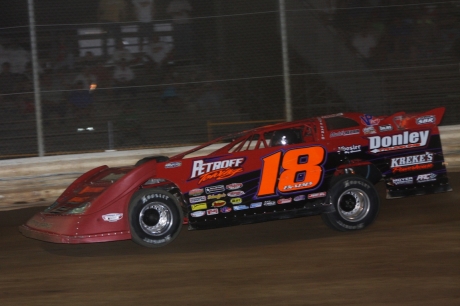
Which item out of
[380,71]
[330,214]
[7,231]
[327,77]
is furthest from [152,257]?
[380,71]

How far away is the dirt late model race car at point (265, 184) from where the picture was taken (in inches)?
258

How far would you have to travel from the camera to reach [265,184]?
6.82m

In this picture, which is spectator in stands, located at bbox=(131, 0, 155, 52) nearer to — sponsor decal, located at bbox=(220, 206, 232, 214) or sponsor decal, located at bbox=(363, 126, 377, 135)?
sponsor decal, located at bbox=(220, 206, 232, 214)

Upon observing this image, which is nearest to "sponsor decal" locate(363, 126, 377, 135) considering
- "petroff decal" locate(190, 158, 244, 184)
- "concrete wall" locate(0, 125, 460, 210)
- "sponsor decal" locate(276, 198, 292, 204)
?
"sponsor decal" locate(276, 198, 292, 204)

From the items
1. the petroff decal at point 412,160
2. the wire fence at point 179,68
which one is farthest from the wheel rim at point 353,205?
the wire fence at point 179,68

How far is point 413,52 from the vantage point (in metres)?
10.6

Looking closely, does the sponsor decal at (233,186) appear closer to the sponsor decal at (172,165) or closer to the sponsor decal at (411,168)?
the sponsor decal at (172,165)

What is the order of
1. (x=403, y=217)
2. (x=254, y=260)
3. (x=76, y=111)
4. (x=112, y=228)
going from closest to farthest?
1. (x=254, y=260)
2. (x=112, y=228)
3. (x=403, y=217)
4. (x=76, y=111)

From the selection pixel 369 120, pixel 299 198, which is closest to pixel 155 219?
pixel 299 198

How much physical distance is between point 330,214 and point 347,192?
0.31 meters

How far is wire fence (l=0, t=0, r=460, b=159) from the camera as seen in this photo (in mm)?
9938

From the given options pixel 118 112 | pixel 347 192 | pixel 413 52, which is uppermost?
pixel 413 52

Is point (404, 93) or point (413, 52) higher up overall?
point (413, 52)

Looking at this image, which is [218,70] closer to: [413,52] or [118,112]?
[118,112]
